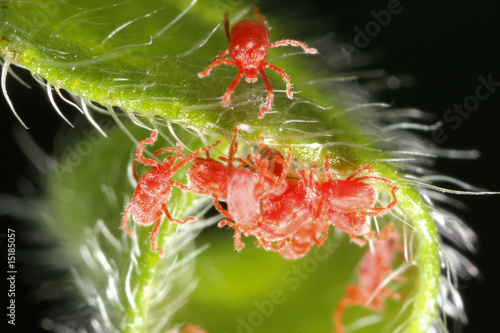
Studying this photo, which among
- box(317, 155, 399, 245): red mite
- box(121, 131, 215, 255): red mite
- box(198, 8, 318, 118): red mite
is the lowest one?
box(317, 155, 399, 245): red mite

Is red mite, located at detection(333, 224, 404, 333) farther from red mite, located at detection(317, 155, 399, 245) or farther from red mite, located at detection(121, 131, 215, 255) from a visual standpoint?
red mite, located at detection(121, 131, 215, 255)

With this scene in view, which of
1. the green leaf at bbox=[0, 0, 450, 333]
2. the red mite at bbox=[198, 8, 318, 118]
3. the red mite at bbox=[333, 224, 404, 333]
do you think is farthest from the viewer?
the red mite at bbox=[333, 224, 404, 333]

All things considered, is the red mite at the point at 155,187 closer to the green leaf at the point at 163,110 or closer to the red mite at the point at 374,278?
the green leaf at the point at 163,110

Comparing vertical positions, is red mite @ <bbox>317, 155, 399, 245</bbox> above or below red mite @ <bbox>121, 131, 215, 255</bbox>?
below

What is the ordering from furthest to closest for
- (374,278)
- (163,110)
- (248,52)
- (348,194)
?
(374,278) → (248,52) → (348,194) → (163,110)

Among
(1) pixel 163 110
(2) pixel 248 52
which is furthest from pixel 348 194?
(1) pixel 163 110

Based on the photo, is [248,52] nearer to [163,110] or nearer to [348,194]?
[163,110]

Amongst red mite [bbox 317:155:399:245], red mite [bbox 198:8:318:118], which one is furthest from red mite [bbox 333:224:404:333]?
red mite [bbox 198:8:318:118]

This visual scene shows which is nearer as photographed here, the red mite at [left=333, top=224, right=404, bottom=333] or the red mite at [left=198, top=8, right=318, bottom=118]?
the red mite at [left=198, top=8, right=318, bottom=118]

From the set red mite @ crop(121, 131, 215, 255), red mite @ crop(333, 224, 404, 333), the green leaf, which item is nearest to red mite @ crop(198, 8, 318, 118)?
the green leaf

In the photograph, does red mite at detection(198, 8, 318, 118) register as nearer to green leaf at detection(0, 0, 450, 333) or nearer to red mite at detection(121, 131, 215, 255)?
green leaf at detection(0, 0, 450, 333)

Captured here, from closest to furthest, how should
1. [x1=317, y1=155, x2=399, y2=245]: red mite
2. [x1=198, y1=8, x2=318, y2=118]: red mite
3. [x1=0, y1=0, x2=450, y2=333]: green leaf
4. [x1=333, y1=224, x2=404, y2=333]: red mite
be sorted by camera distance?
[x1=0, y1=0, x2=450, y2=333]: green leaf
[x1=317, y1=155, x2=399, y2=245]: red mite
[x1=198, y1=8, x2=318, y2=118]: red mite
[x1=333, y1=224, x2=404, y2=333]: red mite
